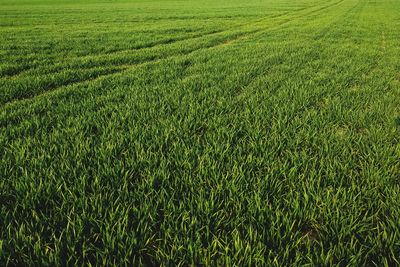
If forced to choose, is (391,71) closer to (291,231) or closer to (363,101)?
(363,101)

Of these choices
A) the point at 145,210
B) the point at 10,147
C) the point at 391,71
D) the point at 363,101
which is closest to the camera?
the point at 145,210

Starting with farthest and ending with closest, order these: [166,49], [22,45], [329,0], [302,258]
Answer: [329,0] < [22,45] < [166,49] < [302,258]

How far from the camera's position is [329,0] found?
191 feet

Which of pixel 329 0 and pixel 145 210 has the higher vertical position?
pixel 329 0

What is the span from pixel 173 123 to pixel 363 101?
372 centimetres

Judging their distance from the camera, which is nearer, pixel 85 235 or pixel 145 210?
pixel 85 235

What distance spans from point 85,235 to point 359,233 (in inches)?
83.0

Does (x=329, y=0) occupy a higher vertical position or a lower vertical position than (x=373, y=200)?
higher

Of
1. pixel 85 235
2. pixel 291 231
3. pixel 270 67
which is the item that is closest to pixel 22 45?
pixel 270 67

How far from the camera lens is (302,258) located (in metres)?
1.78

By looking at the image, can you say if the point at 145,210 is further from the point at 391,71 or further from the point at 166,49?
the point at 166,49

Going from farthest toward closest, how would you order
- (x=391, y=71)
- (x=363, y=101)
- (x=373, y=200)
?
(x=391, y=71), (x=363, y=101), (x=373, y=200)

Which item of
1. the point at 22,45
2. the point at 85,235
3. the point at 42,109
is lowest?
the point at 85,235

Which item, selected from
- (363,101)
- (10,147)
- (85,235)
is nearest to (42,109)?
(10,147)
